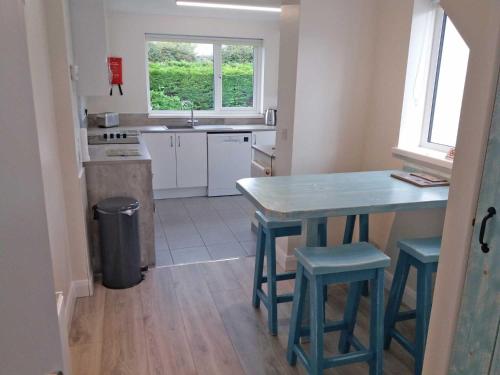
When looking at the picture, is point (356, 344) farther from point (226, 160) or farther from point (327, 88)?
point (226, 160)

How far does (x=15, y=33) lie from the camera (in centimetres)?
55

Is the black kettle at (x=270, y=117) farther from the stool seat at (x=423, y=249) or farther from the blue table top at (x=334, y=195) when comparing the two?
the stool seat at (x=423, y=249)

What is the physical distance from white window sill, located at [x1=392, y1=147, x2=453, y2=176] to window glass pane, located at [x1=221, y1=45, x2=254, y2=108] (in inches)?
135

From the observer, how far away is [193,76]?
5562mm

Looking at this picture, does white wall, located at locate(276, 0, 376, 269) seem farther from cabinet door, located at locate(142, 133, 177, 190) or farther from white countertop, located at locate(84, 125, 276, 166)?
cabinet door, located at locate(142, 133, 177, 190)

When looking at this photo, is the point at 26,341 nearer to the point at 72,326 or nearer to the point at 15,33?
the point at 15,33

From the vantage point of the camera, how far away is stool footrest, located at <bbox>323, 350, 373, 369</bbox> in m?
1.88

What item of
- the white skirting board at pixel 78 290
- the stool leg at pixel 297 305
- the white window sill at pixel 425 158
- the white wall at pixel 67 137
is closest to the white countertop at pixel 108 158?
the white wall at pixel 67 137

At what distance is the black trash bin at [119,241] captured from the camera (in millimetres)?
2762

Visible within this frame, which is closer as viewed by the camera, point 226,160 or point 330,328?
point 330,328

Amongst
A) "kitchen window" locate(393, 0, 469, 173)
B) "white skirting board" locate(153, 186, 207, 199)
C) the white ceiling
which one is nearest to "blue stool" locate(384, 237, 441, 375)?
"kitchen window" locate(393, 0, 469, 173)

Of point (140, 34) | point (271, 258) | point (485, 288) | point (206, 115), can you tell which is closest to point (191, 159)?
point (206, 115)

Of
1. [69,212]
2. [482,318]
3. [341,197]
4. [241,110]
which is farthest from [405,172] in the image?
[241,110]

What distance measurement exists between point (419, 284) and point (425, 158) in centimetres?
84
